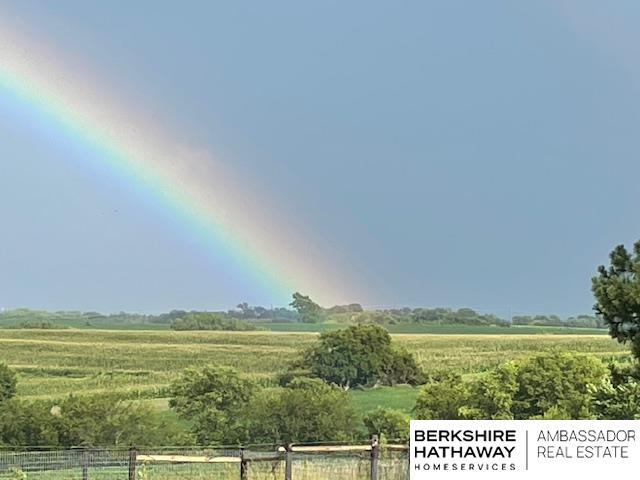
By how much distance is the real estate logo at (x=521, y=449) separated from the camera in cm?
1334

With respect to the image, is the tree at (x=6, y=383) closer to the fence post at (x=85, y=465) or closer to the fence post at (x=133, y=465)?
the fence post at (x=85, y=465)

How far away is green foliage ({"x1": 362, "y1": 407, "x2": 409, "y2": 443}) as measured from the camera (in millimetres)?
28406

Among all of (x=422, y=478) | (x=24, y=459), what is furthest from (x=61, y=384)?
(x=422, y=478)

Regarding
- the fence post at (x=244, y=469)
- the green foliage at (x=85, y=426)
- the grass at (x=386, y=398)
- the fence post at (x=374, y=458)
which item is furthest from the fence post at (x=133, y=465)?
the grass at (x=386, y=398)

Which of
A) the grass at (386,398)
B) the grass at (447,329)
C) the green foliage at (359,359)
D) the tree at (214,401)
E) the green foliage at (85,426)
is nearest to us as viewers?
the green foliage at (85,426)

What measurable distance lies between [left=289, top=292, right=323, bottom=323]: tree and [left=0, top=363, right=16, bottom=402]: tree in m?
13.9

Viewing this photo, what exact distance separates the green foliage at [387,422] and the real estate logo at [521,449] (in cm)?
1451

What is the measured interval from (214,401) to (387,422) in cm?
639

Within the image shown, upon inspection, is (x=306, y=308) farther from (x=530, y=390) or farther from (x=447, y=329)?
(x=530, y=390)

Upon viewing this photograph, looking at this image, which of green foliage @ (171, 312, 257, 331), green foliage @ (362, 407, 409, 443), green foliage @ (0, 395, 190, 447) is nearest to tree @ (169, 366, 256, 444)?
green foliage @ (0, 395, 190, 447)

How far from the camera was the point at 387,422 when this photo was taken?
2939cm

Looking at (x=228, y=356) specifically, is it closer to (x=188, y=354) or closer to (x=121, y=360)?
(x=188, y=354)

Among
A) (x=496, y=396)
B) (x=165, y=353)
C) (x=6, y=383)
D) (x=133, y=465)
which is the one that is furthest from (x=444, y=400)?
(x=6, y=383)

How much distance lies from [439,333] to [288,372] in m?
8.28
